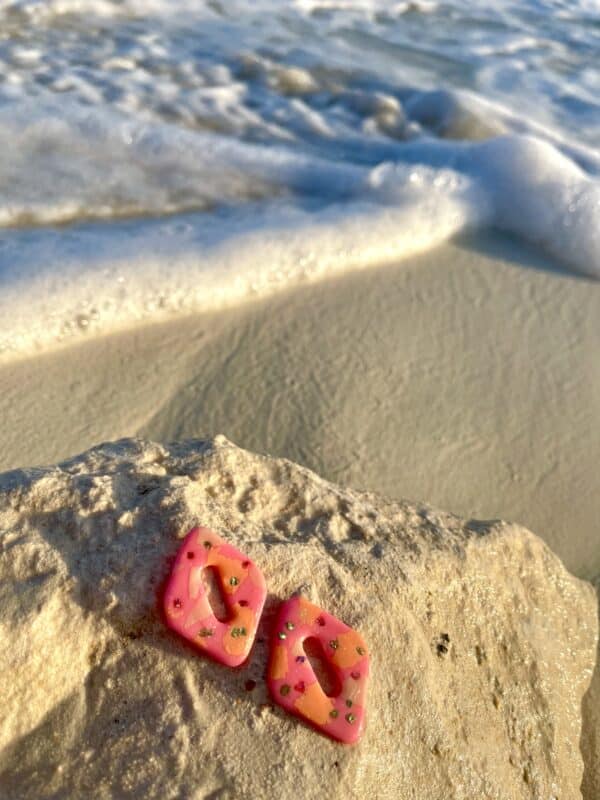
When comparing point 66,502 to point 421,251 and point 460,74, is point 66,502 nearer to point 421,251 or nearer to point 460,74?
point 421,251

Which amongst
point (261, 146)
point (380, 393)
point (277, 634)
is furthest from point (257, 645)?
point (261, 146)

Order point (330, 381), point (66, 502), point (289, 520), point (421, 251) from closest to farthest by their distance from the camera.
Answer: point (66, 502)
point (289, 520)
point (330, 381)
point (421, 251)

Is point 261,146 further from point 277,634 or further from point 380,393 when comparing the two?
point 277,634

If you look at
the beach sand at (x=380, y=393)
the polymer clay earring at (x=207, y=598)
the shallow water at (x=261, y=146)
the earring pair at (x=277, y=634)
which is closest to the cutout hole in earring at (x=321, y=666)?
the earring pair at (x=277, y=634)

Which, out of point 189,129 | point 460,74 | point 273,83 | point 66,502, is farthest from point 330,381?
point 460,74

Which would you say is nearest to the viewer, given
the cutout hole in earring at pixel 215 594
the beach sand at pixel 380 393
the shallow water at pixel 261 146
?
the cutout hole in earring at pixel 215 594

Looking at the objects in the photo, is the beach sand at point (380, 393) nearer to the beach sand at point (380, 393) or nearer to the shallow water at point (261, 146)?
the beach sand at point (380, 393)
